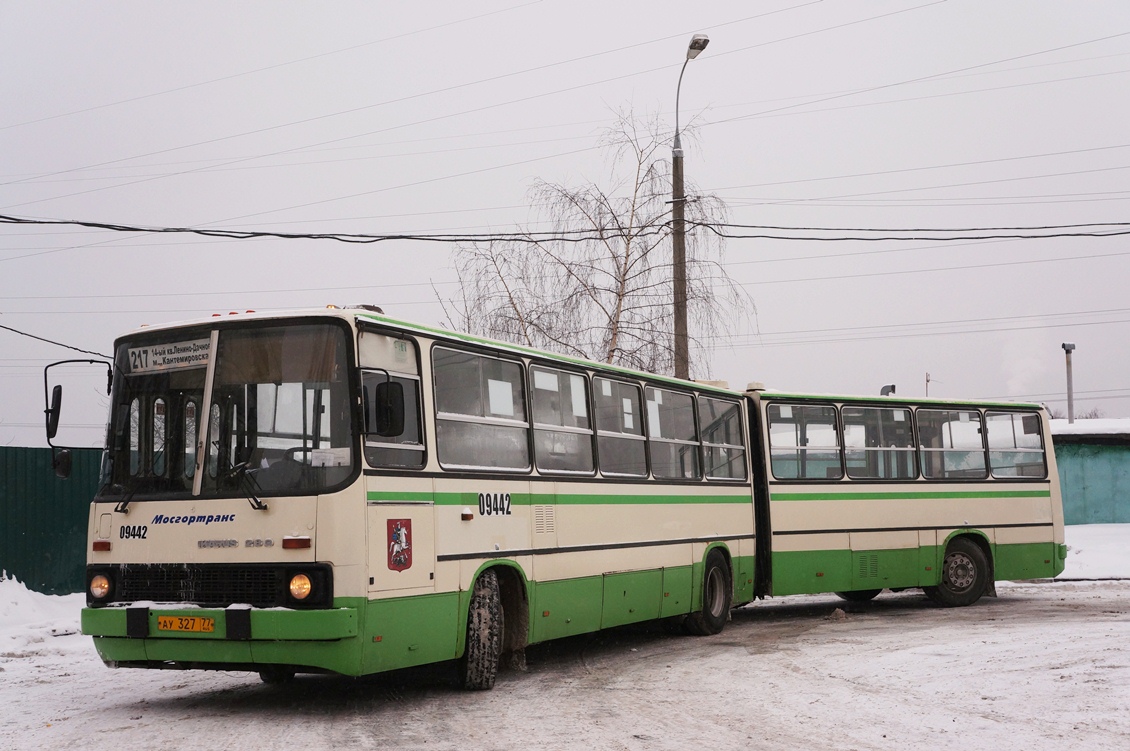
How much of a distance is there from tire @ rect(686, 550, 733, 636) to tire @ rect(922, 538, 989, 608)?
14.8 ft

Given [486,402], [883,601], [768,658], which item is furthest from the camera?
[883,601]

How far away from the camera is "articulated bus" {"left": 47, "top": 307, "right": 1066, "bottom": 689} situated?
8883 mm

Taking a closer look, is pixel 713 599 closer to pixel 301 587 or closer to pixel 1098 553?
pixel 301 587

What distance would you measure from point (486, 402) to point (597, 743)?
12.0ft

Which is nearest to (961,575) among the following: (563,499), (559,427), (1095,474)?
(563,499)

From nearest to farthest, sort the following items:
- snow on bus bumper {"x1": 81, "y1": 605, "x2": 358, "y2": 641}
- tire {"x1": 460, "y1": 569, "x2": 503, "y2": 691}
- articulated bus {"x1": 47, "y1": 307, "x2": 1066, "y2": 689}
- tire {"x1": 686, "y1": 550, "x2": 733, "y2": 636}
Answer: snow on bus bumper {"x1": 81, "y1": 605, "x2": 358, "y2": 641}
articulated bus {"x1": 47, "y1": 307, "x2": 1066, "y2": 689}
tire {"x1": 460, "y1": 569, "x2": 503, "y2": 691}
tire {"x1": 686, "y1": 550, "x2": 733, "y2": 636}

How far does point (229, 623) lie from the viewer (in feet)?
28.9

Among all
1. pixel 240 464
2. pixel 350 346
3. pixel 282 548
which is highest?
pixel 350 346

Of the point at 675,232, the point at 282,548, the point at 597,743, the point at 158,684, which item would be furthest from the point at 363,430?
the point at 675,232

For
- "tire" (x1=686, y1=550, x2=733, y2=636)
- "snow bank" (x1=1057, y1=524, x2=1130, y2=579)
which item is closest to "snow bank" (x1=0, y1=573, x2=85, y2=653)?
"tire" (x1=686, y1=550, x2=733, y2=636)

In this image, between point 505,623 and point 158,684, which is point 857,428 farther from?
point 158,684

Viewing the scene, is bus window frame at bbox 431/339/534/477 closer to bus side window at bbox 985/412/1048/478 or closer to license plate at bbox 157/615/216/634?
license plate at bbox 157/615/216/634

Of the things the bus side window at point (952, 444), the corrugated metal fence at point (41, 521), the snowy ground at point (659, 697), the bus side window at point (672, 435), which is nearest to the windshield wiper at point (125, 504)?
the snowy ground at point (659, 697)

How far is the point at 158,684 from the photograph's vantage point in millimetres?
11500
